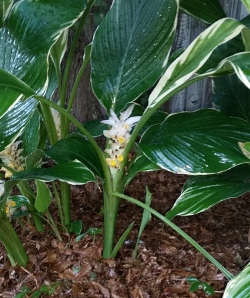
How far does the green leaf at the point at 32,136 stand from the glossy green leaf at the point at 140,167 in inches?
11.2

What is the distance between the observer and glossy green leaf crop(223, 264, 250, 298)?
70 cm

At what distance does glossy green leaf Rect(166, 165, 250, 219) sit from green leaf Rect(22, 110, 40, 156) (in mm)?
425

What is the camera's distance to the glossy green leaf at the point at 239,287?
70cm

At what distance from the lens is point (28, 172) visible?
839 millimetres

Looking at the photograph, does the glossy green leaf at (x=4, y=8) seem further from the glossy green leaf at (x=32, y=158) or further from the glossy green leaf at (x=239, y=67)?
the glossy green leaf at (x=239, y=67)

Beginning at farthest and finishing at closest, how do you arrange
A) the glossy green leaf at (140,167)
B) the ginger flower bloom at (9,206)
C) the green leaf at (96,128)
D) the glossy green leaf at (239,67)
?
the green leaf at (96,128)
the ginger flower bloom at (9,206)
the glossy green leaf at (140,167)
the glossy green leaf at (239,67)

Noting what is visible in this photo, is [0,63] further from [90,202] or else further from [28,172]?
[90,202]

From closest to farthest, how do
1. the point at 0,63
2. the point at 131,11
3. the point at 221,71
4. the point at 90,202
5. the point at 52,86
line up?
the point at 221,71, the point at 0,63, the point at 131,11, the point at 52,86, the point at 90,202

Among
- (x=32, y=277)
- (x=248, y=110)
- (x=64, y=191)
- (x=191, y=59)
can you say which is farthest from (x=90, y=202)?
(x=191, y=59)

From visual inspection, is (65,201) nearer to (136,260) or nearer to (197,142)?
(136,260)

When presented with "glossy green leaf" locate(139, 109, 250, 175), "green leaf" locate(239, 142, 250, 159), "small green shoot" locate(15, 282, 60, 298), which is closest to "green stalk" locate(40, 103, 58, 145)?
"glossy green leaf" locate(139, 109, 250, 175)

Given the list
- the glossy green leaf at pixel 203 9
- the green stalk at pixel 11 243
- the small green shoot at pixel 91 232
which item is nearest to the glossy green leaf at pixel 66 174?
the green stalk at pixel 11 243

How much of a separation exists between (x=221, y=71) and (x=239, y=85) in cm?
36

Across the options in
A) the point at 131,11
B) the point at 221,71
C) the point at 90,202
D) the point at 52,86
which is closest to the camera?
the point at 221,71
